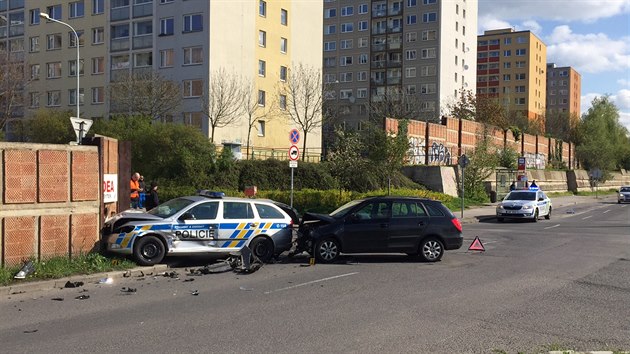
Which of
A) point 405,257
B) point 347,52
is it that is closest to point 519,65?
point 347,52

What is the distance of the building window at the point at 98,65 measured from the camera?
53.2 m

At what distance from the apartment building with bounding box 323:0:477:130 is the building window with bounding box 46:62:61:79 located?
3461 centimetres

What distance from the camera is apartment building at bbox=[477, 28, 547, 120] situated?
113625mm

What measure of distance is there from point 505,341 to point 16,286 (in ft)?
24.7

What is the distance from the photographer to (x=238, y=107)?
45594 mm

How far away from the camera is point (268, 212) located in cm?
1322

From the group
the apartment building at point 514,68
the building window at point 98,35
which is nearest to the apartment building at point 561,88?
the apartment building at point 514,68

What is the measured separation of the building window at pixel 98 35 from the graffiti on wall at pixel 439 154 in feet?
107

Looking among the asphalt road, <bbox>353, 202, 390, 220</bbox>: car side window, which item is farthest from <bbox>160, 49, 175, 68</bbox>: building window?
the asphalt road

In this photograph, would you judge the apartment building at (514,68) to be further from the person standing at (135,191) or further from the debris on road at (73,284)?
the debris on road at (73,284)

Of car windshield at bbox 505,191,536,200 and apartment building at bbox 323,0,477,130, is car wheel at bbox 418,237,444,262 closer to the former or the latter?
car windshield at bbox 505,191,536,200

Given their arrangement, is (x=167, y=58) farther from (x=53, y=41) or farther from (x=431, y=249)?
(x=431, y=249)

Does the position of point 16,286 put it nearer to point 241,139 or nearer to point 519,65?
point 241,139

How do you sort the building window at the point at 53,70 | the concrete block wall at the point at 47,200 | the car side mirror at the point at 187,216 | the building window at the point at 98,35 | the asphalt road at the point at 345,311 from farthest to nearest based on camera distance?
the building window at the point at 53,70, the building window at the point at 98,35, the car side mirror at the point at 187,216, the concrete block wall at the point at 47,200, the asphalt road at the point at 345,311
